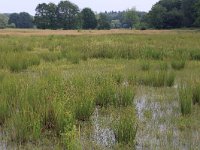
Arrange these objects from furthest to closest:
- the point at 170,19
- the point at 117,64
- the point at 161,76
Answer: the point at 170,19 → the point at 117,64 → the point at 161,76

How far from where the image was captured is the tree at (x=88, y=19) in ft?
345

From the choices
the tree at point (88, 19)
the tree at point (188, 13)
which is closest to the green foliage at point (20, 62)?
the tree at point (188, 13)

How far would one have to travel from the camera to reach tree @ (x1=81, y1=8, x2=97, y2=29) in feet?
345

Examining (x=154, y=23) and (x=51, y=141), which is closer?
(x=51, y=141)

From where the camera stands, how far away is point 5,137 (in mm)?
6406

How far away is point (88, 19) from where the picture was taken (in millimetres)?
105562

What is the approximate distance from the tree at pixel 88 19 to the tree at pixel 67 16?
344 centimetres

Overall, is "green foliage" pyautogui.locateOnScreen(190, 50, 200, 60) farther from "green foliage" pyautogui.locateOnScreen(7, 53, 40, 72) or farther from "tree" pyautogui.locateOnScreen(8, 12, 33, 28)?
"tree" pyautogui.locateOnScreen(8, 12, 33, 28)

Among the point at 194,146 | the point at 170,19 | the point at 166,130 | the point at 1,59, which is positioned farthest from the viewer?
the point at 170,19

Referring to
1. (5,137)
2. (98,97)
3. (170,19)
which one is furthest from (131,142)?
(170,19)

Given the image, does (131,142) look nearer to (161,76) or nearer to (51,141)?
(51,141)

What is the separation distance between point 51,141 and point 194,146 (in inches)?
89.3

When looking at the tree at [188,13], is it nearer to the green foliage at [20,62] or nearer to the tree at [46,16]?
the tree at [46,16]

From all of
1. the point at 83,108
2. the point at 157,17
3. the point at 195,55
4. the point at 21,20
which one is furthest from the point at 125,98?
the point at 21,20
